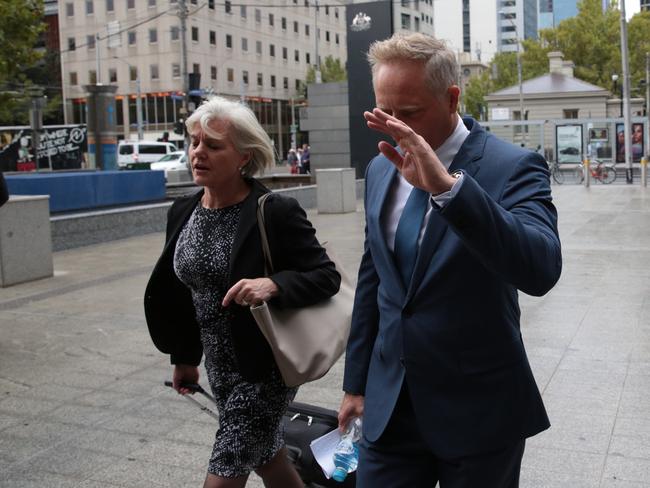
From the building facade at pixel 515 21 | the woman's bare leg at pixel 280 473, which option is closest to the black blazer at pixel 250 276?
the woman's bare leg at pixel 280 473

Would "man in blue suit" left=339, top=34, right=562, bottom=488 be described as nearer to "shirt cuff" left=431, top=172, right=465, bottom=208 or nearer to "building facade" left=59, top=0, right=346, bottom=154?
"shirt cuff" left=431, top=172, right=465, bottom=208

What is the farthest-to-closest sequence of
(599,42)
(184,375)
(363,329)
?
(599,42) → (184,375) → (363,329)

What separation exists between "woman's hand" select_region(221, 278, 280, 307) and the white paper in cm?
48

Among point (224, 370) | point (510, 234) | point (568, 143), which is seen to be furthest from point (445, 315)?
point (568, 143)

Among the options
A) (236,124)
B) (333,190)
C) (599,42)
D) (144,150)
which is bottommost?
(333,190)

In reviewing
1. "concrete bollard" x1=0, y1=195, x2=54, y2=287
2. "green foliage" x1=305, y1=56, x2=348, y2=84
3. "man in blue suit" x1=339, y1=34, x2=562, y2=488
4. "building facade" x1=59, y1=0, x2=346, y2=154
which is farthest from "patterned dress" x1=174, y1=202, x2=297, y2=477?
"green foliage" x1=305, y1=56, x2=348, y2=84

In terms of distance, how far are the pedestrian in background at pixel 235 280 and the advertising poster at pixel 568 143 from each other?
3455cm

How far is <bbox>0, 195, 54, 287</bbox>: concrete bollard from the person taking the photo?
9867 mm

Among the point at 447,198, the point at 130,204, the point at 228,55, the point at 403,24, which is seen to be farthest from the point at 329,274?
the point at 403,24

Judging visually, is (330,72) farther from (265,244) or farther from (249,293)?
(249,293)

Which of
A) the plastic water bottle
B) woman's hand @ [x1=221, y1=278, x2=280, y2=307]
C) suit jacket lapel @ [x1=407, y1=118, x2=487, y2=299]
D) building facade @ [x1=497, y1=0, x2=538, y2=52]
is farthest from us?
building facade @ [x1=497, y1=0, x2=538, y2=52]

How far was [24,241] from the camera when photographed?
10.1 m

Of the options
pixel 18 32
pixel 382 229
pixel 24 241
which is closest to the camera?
pixel 382 229

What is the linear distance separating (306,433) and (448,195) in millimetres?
1603
